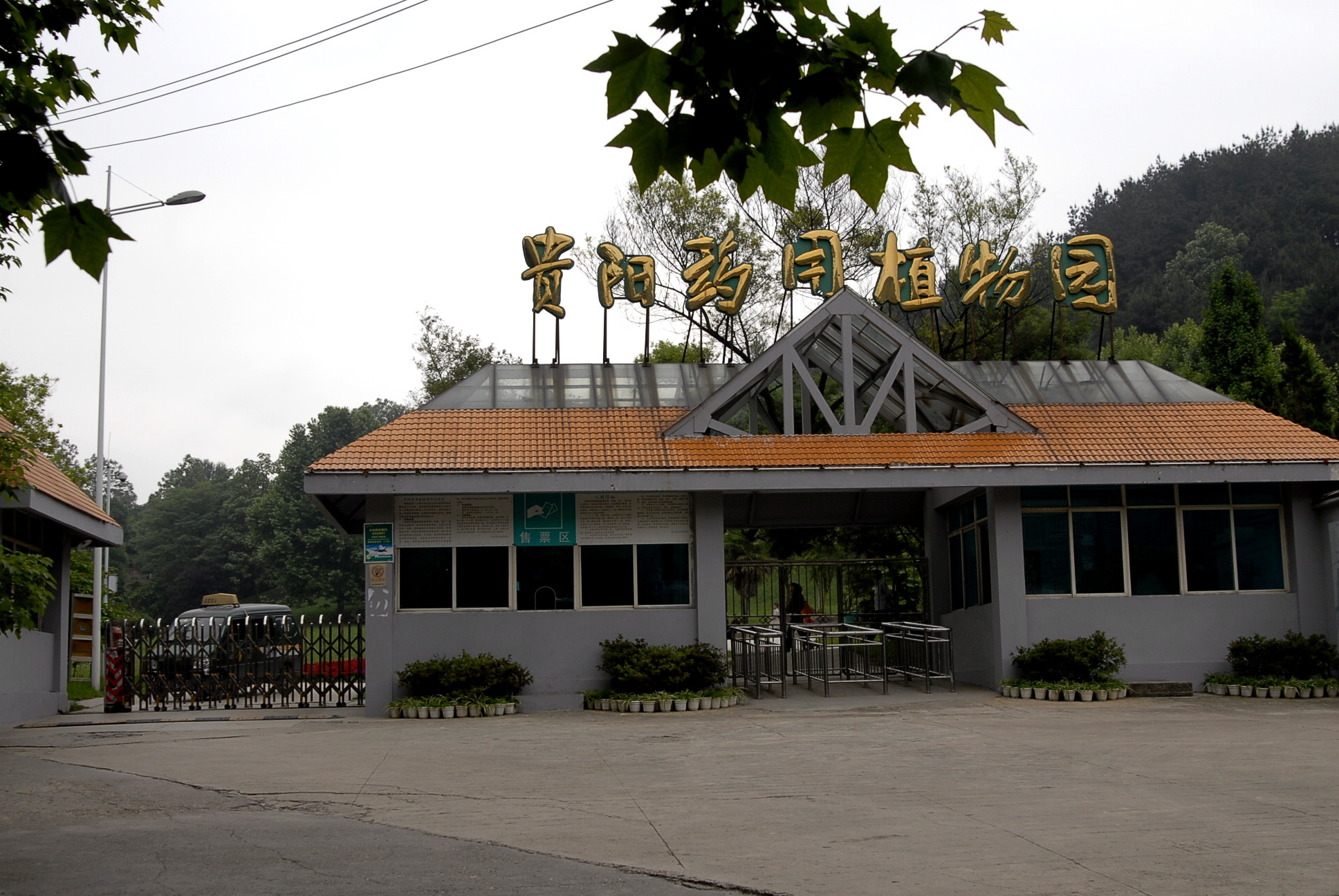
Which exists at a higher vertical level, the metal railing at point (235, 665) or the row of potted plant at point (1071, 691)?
the metal railing at point (235, 665)

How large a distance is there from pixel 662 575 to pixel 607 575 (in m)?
0.88

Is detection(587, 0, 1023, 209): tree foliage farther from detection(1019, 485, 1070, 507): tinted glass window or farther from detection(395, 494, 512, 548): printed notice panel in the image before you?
detection(1019, 485, 1070, 507): tinted glass window

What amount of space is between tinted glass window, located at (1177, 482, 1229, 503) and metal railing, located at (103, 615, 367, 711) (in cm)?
1363

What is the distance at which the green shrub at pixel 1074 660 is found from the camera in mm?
17984

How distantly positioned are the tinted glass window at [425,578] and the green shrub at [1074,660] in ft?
29.7

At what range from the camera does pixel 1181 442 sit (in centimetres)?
1927

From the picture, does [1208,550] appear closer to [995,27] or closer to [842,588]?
[842,588]

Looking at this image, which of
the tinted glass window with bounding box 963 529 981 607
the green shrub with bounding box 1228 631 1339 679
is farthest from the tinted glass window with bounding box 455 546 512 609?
the green shrub with bounding box 1228 631 1339 679

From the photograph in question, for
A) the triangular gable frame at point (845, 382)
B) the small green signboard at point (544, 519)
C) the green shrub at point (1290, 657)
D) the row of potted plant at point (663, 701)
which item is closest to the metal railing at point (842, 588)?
the row of potted plant at point (663, 701)

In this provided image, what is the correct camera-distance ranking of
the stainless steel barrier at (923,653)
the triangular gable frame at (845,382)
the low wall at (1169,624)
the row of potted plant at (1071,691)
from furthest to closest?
1. the triangular gable frame at (845,382)
2. the stainless steel barrier at (923,653)
3. the low wall at (1169,624)
4. the row of potted plant at (1071,691)

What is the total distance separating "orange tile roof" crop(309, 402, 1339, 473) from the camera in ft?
60.6

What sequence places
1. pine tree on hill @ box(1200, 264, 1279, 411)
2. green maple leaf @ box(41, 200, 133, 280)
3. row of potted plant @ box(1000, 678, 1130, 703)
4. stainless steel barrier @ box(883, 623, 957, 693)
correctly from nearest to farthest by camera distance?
1. green maple leaf @ box(41, 200, 133, 280)
2. row of potted plant @ box(1000, 678, 1130, 703)
3. stainless steel barrier @ box(883, 623, 957, 693)
4. pine tree on hill @ box(1200, 264, 1279, 411)

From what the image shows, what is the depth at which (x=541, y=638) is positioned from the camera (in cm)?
1841

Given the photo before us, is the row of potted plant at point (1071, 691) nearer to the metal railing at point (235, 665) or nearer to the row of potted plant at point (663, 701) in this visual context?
the row of potted plant at point (663, 701)
